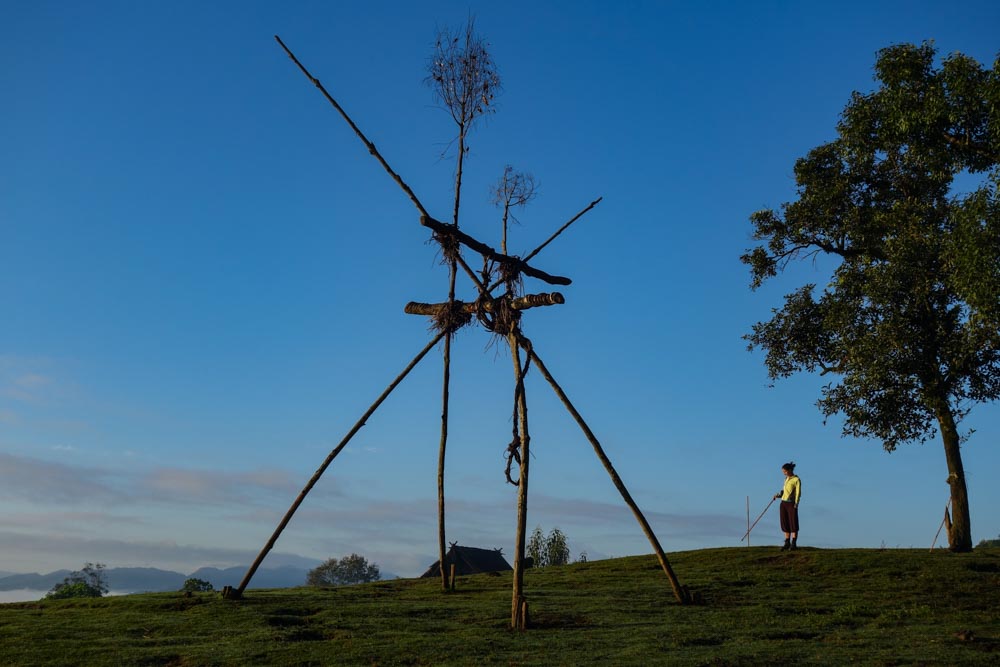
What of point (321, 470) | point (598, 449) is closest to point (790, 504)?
point (598, 449)

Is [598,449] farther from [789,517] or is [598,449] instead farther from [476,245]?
[789,517]

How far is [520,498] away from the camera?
1731 centimetres

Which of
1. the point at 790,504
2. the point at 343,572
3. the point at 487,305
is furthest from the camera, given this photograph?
the point at 343,572

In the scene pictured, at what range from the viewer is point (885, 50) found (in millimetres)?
26672

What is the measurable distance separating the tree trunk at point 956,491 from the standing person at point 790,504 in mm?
5991

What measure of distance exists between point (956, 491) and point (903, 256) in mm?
8243

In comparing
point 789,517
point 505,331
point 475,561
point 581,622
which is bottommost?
point 581,622

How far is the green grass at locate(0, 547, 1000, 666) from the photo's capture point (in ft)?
46.0

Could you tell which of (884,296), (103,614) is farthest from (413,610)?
(884,296)

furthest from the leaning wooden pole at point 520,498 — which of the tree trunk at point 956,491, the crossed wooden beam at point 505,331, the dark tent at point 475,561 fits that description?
the dark tent at point 475,561

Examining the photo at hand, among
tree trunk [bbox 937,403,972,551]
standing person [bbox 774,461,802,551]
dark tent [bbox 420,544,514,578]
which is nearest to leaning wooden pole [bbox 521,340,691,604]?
standing person [bbox 774,461,802,551]

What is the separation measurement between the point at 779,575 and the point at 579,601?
6869 mm

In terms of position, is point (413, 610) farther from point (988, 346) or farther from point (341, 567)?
point (341, 567)

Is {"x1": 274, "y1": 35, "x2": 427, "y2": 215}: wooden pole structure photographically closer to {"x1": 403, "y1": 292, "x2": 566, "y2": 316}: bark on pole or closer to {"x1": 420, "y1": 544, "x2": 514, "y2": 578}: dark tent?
{"x1": 403, "y1": 292, "x2": 566, "y2": 316}: bark on pole
